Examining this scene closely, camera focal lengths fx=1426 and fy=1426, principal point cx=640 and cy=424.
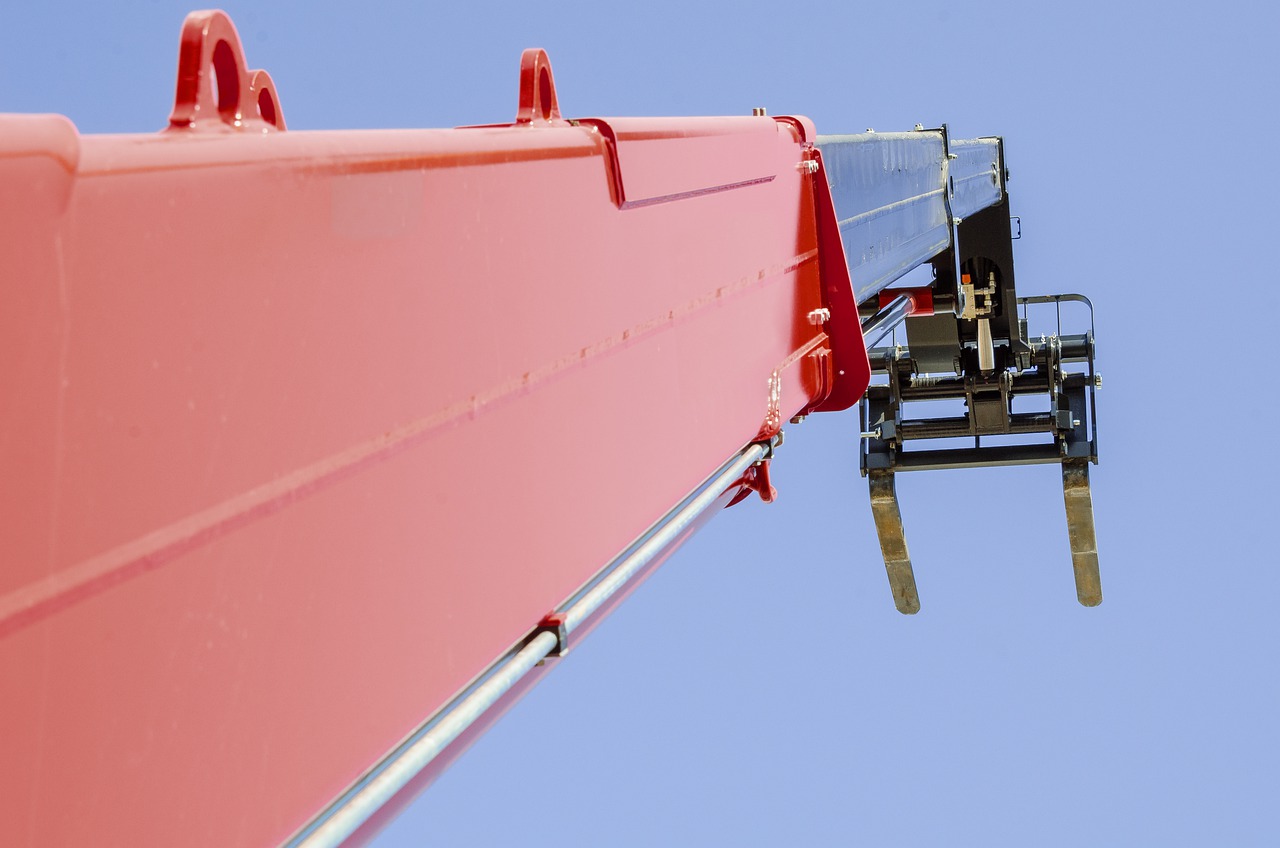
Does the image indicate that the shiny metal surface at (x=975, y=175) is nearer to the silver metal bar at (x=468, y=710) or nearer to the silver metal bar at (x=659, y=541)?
the silver metal bar at (x=659, y=541)

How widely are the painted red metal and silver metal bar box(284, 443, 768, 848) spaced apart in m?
0.03

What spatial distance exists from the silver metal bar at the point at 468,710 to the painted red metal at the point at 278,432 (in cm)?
3

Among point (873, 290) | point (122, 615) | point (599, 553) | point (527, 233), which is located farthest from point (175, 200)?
point (873, 290)

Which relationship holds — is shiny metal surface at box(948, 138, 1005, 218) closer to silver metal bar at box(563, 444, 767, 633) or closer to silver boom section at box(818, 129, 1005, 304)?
silver boom section at box(818, 129, 1005, 304)

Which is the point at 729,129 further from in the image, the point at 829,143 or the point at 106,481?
the point at 106,481

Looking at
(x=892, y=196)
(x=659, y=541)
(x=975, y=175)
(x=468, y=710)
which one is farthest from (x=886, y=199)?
(x=975, y=175)

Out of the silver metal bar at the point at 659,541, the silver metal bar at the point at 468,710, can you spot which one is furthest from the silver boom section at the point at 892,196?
the silver metal bar at the point at 468,710

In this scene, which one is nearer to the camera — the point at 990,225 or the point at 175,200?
the point at 175,200

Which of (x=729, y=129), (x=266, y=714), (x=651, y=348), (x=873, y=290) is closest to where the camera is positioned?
(x=266, y=714)

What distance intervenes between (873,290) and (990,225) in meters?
4.87

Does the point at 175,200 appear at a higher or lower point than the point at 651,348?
higher

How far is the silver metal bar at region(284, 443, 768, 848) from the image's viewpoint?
158cm

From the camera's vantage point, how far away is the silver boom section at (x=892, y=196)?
413 cm

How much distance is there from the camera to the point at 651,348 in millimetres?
2520
